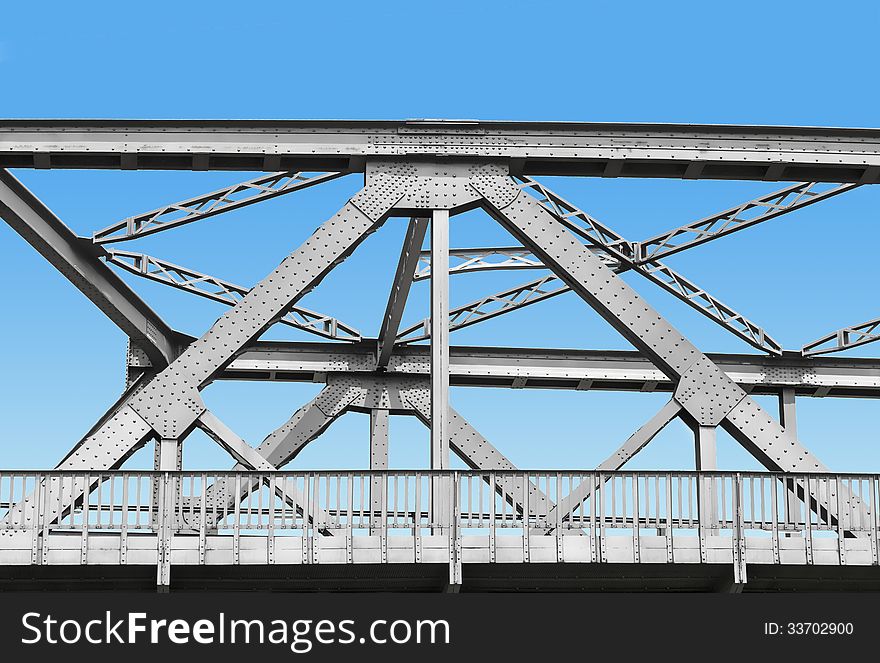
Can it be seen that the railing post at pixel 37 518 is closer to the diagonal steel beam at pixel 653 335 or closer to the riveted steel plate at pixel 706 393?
the diagonal steel beam at pixel 653 335

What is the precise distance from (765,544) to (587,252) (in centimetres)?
486

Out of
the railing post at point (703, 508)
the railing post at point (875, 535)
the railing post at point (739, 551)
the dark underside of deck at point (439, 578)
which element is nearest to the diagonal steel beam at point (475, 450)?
the dark underside of deck at point (439, 578)

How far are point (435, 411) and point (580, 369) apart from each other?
32.0 feet

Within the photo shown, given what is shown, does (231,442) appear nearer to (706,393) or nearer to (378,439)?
(706,393)

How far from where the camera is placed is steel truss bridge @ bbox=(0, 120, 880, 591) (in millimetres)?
22188

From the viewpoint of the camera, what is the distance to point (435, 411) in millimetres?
23422

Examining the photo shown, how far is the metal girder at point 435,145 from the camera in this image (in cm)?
2469

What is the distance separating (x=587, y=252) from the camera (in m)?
24.4

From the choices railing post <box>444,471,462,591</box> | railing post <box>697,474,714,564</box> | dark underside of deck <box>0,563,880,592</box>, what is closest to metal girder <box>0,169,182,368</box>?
dark underside of deck <box>0,563,880,592</box>

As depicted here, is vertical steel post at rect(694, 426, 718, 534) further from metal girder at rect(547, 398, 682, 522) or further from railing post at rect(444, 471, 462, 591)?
railing post at rect(444, 471, 462, 591)

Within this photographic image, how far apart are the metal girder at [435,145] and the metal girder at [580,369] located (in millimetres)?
7489

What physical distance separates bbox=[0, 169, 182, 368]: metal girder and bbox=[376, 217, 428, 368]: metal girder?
3.86m

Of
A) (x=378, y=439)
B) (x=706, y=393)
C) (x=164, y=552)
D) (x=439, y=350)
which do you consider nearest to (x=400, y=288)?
(x=378, y=439)

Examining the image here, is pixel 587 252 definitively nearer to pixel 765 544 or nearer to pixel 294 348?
pixel 765 544
